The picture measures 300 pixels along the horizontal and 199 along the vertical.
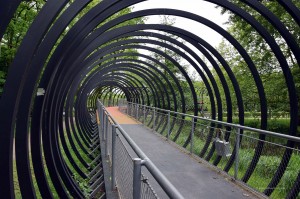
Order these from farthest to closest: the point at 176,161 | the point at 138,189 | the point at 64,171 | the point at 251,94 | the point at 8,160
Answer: the point at 251,94 → the point at 176,161 → the point at 64,171 → the point at 138,189 → the point at 8,160

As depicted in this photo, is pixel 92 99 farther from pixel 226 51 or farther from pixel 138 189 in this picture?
pixel 138 189

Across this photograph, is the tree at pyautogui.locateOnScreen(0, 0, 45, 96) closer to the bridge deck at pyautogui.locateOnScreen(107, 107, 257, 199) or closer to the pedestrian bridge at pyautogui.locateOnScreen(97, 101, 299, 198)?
the pedestrian bridge at pyautogui.locateOnScreen(97, 101, 299, 198)

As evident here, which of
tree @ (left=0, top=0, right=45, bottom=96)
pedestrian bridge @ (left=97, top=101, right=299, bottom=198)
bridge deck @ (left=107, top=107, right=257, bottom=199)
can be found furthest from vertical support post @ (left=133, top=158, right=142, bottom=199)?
tree @ (left=0, top=0, right=45, bottom=96)

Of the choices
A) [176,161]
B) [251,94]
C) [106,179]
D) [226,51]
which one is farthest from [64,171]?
[226,51]

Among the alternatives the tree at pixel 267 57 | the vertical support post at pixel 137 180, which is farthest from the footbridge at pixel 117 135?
the tree at pixel 267 57

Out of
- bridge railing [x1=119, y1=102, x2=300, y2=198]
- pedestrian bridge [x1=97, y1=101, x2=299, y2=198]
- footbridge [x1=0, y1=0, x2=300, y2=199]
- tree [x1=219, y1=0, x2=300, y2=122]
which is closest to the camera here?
footbridge [x1=0, y1=0, x2=300, y2=199]

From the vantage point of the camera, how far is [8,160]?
2.47 meters

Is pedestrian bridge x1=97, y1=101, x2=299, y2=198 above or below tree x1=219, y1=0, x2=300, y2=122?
below

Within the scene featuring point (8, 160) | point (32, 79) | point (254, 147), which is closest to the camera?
point (8, 160)

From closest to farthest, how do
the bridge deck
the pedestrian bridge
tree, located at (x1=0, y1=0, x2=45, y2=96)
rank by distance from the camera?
the pedestrian bridge < the bridge deck < tree, located at (x1=0, y1=0, x2=45, y2=96)

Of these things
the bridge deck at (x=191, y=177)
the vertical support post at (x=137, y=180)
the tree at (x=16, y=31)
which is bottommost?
the bridge deck at (x=191, y=177)

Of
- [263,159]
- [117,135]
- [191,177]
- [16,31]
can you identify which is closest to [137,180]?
[117,135]

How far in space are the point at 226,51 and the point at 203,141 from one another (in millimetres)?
29934

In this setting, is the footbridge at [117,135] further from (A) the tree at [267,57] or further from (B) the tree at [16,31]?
(A) the tree at [267,57]
